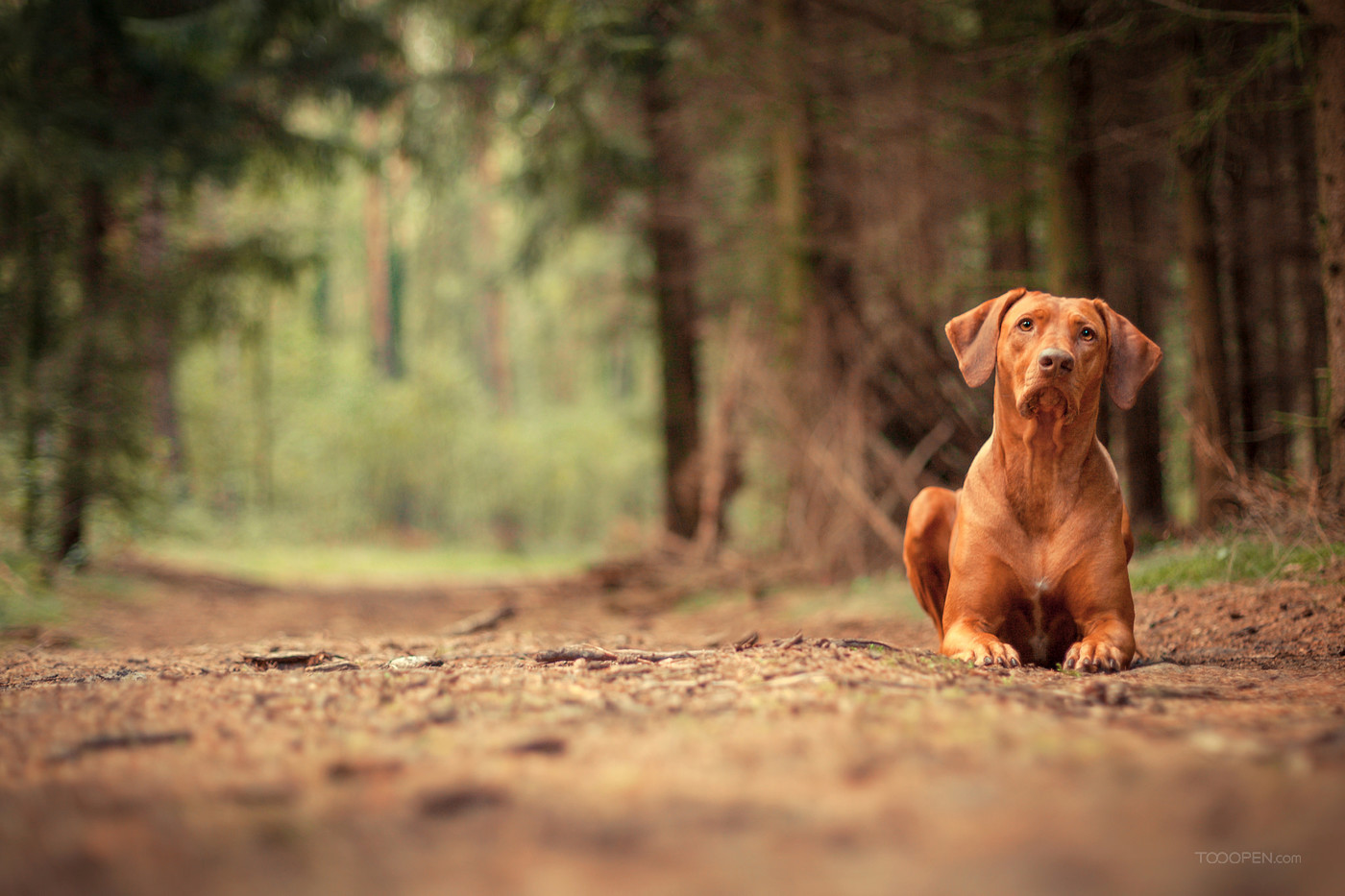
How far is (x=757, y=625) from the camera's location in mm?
6234

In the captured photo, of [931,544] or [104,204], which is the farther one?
[104,204]

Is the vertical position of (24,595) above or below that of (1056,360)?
below

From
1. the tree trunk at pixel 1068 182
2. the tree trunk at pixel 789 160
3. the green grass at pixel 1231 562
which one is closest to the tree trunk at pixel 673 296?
the tree trunk at pixel 789 160

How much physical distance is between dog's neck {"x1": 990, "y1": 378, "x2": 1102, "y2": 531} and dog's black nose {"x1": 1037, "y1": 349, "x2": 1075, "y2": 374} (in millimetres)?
173

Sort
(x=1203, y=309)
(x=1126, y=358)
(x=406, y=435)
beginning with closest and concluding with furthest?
(x=1126, y=358) < (x=1203, y=309) < (x=406, y=435)

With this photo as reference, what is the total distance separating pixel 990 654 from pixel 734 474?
716 cm

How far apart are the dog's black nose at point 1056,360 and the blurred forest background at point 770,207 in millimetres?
2446

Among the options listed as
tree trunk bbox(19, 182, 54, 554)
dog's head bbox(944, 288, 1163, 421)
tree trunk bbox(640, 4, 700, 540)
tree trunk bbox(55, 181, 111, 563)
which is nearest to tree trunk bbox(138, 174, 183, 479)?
tree trunk bbox(55, 181, 111, 563)

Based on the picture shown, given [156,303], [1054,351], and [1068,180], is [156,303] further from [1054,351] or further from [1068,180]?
[1054,351]

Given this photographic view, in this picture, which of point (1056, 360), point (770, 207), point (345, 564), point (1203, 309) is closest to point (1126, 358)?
point (1056, 360)

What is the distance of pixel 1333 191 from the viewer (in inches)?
179

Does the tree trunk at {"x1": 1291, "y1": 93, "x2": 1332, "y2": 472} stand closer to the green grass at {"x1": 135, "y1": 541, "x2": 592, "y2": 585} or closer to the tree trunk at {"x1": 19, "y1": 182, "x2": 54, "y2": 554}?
the green grass at {"x1": 135, "y1": 541, "x2": 592, "y2": 585}

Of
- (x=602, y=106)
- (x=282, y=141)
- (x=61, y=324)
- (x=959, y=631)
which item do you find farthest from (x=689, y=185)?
(x=959, y=631)

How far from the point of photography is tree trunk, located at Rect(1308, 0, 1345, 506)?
177 inches
